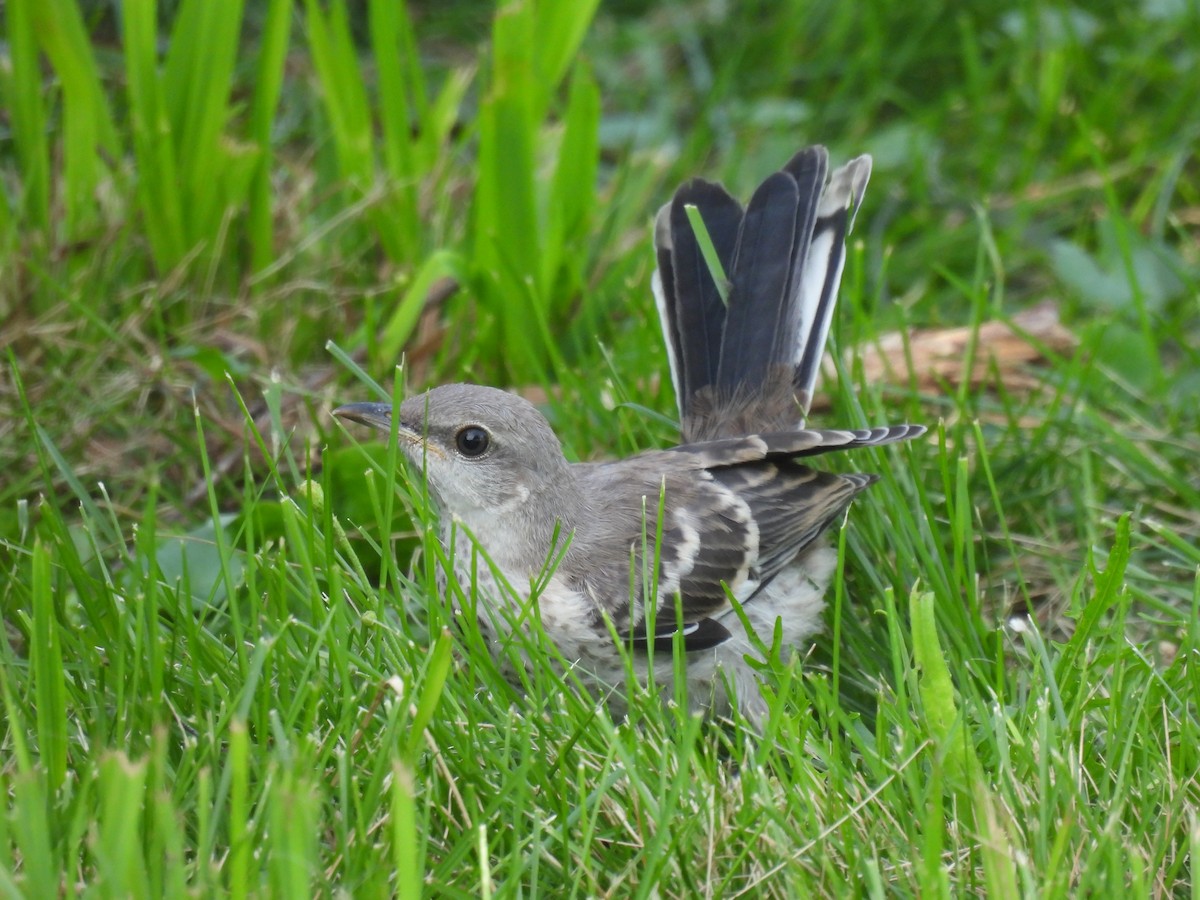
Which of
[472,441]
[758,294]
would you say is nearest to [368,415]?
[472,441]

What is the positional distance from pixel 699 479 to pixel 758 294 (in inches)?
25.0

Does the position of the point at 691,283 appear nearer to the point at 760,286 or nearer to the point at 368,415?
the point at 760,286

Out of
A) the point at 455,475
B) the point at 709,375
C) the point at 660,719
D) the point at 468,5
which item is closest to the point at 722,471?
the point at 709,375

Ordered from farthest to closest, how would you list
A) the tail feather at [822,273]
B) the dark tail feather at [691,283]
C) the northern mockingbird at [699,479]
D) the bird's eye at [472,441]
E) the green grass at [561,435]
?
the dark tail feather at [691,283]
the tail feather at [822,273]
the bird's eye at [472,441]
the northern mockingbird at [699,479]
the green grass at [561,435]

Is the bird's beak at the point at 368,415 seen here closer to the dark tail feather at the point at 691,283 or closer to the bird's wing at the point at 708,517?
the bird's wing at the point at 708,517

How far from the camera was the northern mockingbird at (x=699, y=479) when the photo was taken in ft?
11.1

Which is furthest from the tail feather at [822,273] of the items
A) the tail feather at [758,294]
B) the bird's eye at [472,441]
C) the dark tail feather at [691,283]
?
the bird's eye at [472,441]

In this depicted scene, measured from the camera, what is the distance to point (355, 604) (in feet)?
10.2

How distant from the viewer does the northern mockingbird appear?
339 centimetres

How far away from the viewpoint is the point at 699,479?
3754 millimetres

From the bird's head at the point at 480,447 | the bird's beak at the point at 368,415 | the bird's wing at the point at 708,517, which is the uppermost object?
the bird's beak at the point at 368,415

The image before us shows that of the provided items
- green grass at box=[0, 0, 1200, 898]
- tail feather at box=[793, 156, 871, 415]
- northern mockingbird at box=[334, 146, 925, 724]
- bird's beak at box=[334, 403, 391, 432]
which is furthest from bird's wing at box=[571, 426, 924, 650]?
bird's beak at box=[334, 403, 391, 432]

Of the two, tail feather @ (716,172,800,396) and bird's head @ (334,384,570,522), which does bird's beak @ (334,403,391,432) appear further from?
tail feather @ (716,172,800,396)

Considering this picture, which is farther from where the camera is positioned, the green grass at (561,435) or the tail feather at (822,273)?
the tail feather at (822,273)
